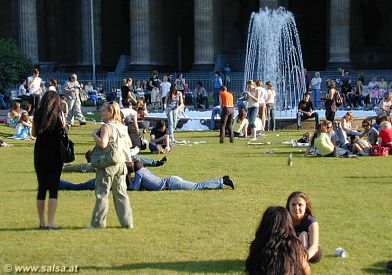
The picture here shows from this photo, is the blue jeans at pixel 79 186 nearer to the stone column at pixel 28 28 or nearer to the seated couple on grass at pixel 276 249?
the seated couple on grass at pixel 276 249

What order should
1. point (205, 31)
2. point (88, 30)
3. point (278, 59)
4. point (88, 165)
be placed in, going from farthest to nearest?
1. point (88, 30)
2. point (205, 31)
3. point (278, 59)
4. point (88, 165)

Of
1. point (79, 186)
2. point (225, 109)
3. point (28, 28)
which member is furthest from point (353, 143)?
point (28, 28)

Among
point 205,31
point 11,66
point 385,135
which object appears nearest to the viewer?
point 385,135

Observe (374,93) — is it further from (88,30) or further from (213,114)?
(88,30)

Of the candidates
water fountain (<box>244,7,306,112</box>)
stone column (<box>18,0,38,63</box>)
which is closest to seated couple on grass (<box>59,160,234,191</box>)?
water fountain (<box>244,7,306,112</box>)

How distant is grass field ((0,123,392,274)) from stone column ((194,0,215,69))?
27204 mm

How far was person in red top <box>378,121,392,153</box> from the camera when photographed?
1861cm

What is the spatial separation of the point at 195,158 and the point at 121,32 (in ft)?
119

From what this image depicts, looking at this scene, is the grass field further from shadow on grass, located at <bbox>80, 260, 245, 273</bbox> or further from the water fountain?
the water fountain

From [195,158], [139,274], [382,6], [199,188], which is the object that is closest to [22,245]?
[139,274]

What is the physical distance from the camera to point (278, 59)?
122 feet

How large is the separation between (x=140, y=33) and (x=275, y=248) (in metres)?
40.2

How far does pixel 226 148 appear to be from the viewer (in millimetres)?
20953

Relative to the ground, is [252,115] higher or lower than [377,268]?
higher
